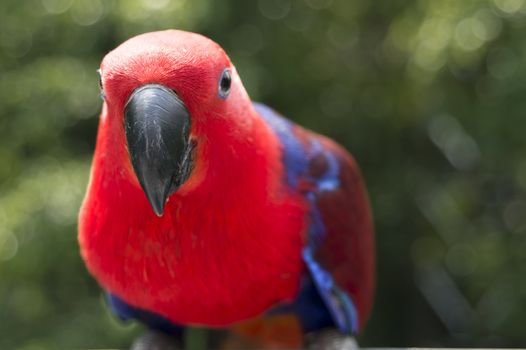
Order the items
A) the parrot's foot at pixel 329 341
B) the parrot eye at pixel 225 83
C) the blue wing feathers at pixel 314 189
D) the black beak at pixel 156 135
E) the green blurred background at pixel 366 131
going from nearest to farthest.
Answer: the black beak at pixel 156 135, the parrot eye at pixel 225 83, the blue wing feathers at pixel 314 189, the parrot's foot at pixel 329 341, the green blurred background at pixel 366 131

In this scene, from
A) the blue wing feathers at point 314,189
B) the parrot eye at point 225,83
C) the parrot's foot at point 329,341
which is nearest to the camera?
the parrot eye at point 225,83

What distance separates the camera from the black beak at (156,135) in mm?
765

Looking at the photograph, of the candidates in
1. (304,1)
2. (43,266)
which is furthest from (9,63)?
(304,1)

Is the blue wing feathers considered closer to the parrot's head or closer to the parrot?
the parrot

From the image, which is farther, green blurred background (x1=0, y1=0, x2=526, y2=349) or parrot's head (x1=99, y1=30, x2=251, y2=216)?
green blurred background (x1=0, y1=0, x2=526, y2=349)

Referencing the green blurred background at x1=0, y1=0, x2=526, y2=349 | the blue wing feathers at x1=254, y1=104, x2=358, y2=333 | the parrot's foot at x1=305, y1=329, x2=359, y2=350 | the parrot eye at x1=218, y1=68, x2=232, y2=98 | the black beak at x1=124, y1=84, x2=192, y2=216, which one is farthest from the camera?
the green blurred background at x1=0, y1=0, x2=526, y2=349

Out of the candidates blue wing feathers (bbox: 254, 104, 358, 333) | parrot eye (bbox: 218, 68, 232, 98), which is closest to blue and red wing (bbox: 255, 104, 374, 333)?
blue wing feathers (bbox: 254, 104, 358, 333)

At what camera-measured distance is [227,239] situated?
97 cm

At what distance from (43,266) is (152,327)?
26.9 inches

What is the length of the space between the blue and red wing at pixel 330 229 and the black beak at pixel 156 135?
13.5 inches

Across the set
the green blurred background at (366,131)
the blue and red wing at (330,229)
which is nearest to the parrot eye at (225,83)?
the blue and red wing at (330,229)

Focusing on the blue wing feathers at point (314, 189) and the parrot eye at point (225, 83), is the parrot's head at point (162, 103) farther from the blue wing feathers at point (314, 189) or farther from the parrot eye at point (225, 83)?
the blue wing feathers at point (314, 189)

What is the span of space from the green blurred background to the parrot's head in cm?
89

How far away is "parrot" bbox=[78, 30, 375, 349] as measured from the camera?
0.79 metres
